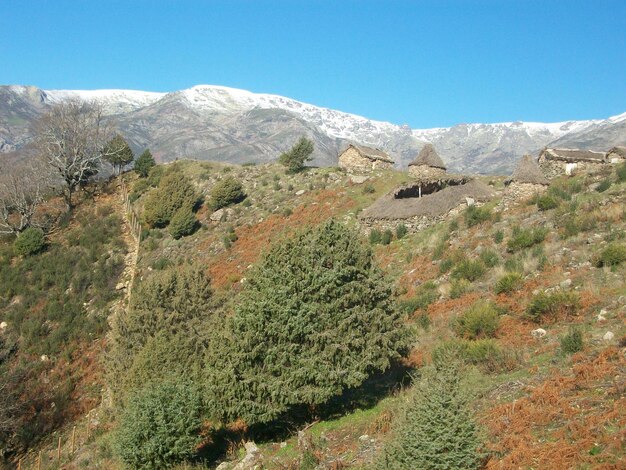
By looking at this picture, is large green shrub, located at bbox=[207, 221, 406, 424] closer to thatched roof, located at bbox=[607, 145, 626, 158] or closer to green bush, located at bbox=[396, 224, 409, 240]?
green bush, located at bbox=[396, 224, 409, 240]

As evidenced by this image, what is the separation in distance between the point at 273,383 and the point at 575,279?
1067 cm

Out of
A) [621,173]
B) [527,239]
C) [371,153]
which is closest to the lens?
[527,239]

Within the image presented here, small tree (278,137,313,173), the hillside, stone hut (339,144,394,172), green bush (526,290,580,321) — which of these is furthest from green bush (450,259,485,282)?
small tree (278,137,313,173)

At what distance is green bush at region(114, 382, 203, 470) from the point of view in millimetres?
11305

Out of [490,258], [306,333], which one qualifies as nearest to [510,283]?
[490,258]

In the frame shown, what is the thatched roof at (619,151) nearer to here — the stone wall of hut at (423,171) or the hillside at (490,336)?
the hillside at (490,336)

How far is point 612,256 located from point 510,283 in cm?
328

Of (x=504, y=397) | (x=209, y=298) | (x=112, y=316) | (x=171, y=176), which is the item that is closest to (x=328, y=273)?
(x=504, y=397)

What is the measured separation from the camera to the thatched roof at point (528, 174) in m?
27.6

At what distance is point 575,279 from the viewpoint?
15.9 meters

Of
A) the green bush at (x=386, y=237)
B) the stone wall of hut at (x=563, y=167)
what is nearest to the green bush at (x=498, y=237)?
the green bush at (x=386, y=237)

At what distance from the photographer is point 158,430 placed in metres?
11.3

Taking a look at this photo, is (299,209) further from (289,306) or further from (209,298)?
(289,306)

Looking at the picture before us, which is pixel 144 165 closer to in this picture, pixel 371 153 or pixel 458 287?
pixel 371 153
